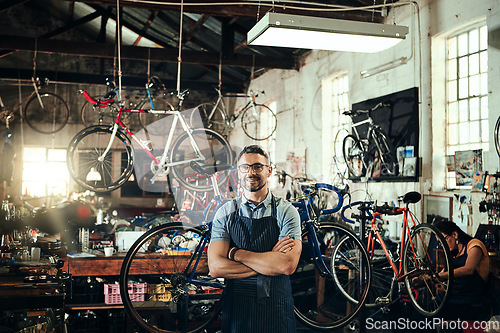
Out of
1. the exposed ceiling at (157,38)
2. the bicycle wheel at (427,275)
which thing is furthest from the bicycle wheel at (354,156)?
the bicycle wheel at (427,275)

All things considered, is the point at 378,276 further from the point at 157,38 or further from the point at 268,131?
the point at 157,38

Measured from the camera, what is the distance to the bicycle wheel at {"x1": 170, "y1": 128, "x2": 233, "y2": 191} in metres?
5.35

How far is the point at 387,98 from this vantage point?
7246 millimetres

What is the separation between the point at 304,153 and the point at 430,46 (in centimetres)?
391

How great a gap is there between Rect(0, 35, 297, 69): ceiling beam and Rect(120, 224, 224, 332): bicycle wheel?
4.95 meters

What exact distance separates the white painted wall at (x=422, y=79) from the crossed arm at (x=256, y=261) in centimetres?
305

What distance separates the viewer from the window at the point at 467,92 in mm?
5918

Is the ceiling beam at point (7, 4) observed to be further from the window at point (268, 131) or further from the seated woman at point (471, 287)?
the seated woman at point (471, 287)

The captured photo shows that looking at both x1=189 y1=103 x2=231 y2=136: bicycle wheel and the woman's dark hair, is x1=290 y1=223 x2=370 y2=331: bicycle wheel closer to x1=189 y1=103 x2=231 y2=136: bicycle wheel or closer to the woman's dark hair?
the woman's dark hair

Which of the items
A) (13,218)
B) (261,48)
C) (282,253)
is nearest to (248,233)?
(282,253)

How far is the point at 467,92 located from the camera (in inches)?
243

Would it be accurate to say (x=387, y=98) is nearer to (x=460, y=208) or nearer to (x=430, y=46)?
(x=430, y=46)

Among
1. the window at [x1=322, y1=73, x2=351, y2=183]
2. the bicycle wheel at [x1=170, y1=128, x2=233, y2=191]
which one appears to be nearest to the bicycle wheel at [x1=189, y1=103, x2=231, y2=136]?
the window at [x1=322, y1=73, x2=351, y2=183]

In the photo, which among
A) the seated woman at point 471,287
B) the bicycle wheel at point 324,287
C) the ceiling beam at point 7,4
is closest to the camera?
the seated woman at point 471,287
